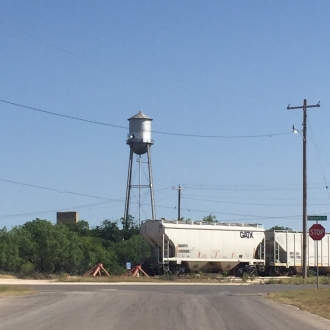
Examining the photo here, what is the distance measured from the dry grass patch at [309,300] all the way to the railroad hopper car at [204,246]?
65.8 ft

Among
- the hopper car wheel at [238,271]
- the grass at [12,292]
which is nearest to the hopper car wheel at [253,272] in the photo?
the hopper car wheel at [238,271]

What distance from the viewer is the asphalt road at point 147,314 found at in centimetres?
1584

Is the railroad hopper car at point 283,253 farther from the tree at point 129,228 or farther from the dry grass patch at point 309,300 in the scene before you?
the dry grass patch at point 309,300

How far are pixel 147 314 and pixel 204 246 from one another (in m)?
31.2

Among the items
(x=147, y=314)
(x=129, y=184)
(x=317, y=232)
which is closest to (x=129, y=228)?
(x=129, y=184)

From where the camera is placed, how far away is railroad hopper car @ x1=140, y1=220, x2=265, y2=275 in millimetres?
48094

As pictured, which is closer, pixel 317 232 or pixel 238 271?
pixel 317 232

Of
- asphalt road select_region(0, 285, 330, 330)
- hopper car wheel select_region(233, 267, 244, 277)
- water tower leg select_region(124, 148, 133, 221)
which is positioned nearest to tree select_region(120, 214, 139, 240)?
water tower leg select_region(124, 148, 133, 221)

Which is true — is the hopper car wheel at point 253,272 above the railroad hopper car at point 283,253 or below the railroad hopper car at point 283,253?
below

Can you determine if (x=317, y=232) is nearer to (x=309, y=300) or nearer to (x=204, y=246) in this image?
(x=309, y=300)

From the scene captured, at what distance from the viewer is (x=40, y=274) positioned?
157 ft

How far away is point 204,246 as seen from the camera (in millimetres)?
49281

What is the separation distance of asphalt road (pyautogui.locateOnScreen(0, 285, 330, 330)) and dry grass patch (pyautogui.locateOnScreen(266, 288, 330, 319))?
0.58 m

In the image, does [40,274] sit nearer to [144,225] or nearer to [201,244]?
[144,225]
